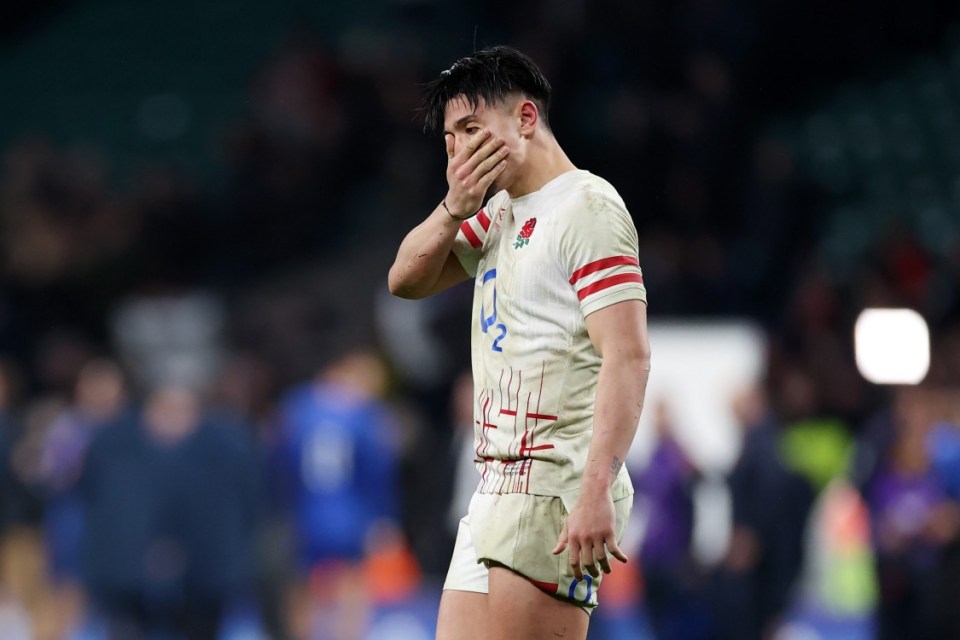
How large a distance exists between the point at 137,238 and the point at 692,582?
6406 millimetres

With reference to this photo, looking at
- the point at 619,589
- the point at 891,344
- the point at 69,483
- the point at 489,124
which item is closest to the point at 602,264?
the point at 489,124

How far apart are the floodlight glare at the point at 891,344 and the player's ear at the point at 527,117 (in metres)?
8.64

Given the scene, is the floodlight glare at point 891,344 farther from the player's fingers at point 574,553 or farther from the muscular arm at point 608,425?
the player's fingers at point 574,553

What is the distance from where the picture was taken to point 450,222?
10.7 ft

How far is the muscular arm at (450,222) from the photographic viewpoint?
10.3 ft

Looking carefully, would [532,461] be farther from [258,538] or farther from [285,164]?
[285,164]

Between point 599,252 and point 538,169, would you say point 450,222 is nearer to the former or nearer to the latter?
point 538,169

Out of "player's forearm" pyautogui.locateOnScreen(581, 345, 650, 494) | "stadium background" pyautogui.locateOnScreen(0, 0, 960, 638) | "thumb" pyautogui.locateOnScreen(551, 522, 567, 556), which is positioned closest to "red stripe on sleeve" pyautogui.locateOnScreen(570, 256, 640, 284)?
"player's forearm" pyautogui.locateOnScreen(581, 345, 650, 494)

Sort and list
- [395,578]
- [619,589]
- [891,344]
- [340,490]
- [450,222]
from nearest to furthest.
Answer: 1. [450,222]
2. [340,490]
3. [619,589]
4. [395,578]
5. [891,344]

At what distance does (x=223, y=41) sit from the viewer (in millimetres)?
15453

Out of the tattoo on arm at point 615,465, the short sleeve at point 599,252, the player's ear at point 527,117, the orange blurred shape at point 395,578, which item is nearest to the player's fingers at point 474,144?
the player's ear at point 527,117


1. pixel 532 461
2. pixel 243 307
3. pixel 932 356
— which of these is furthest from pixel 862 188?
pixel 532 461

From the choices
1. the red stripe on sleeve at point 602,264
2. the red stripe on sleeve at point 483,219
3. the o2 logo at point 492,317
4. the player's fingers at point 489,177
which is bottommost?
the o2 logo at point 492,317

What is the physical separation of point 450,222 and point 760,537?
7.03m
